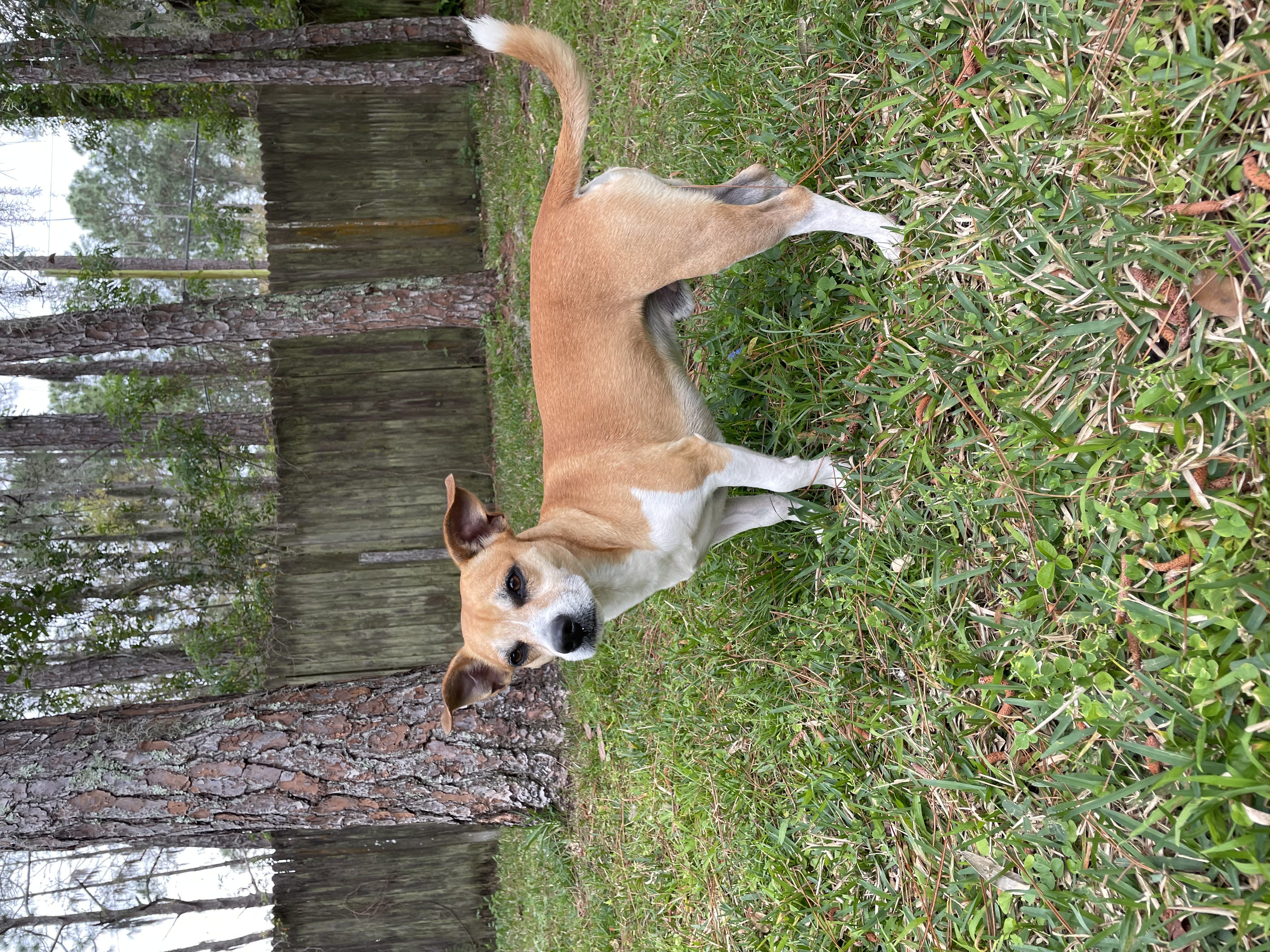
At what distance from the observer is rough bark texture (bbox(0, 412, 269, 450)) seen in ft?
30.7

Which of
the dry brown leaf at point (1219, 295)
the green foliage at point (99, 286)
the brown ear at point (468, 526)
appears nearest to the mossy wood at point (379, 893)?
the brown ear at point (468, 526)

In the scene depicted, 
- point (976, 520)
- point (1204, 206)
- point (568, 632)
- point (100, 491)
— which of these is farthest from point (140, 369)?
point (1204, 206)

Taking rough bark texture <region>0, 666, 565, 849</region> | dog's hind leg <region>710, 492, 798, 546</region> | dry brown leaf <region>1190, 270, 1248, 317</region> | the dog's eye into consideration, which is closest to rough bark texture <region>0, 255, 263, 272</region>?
rough bark texture <region>0, 666, 565, 849</region>

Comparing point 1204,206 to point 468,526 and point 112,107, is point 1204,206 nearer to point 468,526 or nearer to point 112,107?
point 468,526

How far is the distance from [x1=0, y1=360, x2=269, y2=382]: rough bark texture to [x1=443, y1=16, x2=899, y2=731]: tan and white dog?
6399 mm

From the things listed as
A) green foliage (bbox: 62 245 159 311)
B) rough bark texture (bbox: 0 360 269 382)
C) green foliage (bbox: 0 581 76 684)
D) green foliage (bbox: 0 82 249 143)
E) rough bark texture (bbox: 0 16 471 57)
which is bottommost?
green foliage (bbox: 0 581 76 684)

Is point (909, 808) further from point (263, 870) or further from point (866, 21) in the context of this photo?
point (263, 870)

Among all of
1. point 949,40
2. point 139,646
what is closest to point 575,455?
point 949,40

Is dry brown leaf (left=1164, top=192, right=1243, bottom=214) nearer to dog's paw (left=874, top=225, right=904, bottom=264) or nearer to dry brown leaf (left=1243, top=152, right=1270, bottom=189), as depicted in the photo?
dry brown leaf (left=1243, top=152, right=1270, bottom=189)

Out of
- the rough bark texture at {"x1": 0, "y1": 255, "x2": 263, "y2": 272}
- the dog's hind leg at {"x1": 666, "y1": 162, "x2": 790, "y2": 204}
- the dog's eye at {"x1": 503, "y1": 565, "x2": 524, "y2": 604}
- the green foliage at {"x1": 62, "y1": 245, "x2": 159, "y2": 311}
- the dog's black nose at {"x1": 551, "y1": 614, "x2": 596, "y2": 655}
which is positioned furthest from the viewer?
the rough bark texture at {"x1": 0, "y1": 255, "x2": 263, "y2": 272}

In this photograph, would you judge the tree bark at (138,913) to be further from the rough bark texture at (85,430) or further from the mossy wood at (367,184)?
the mossy wood at (367,184)

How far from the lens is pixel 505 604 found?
362cm

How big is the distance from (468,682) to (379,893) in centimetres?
560

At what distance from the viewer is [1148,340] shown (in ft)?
7.88
